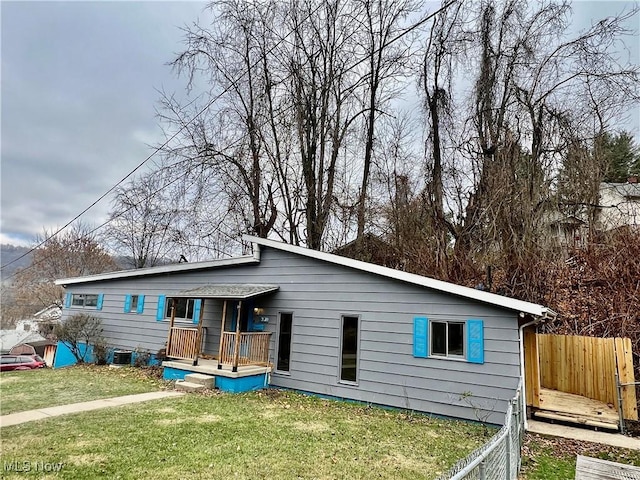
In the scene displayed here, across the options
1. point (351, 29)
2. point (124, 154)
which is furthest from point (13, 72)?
point (351, 29)

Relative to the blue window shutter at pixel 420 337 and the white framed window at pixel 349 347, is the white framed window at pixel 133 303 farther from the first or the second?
the blue window shutter at pixel 420 337

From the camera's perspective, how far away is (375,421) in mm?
6863

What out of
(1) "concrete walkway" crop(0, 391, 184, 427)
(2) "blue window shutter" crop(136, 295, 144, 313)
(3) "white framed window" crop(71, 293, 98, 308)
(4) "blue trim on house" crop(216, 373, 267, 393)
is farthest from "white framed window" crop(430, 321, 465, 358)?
(3) "white framed window" crop(71, 293, 98, 308)

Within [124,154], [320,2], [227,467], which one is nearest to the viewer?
[227,467]

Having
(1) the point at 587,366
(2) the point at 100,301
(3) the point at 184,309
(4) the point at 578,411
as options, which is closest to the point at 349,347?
(4) the point at 578,411

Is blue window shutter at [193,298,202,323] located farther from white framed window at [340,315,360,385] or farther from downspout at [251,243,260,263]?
white framed window at [340,315,360,385]

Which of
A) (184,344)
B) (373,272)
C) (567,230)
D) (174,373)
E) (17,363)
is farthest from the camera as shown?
(17,363)

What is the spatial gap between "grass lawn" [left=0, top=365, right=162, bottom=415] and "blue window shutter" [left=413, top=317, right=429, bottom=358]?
246 inches

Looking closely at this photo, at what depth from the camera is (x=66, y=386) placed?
9148mm

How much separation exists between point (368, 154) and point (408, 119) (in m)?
2.04

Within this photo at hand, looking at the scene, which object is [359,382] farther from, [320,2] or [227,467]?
[320,2]

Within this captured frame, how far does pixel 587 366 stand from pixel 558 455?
375 centimetres

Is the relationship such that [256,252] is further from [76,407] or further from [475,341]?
[475,341]

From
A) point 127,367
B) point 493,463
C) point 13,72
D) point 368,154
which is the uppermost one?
point 368,154
